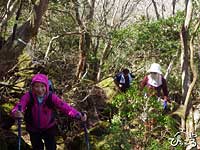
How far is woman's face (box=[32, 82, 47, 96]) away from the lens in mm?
4848

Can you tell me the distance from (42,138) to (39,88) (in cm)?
83

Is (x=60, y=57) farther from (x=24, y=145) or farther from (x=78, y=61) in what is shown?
(x=24, y=145)

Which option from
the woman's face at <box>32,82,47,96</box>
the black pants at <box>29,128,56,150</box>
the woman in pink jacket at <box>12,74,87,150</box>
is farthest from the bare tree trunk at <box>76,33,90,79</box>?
the woman's face at <box>32,82,47,96</box>

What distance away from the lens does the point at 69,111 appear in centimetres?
497

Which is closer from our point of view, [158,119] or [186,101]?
[158,119]

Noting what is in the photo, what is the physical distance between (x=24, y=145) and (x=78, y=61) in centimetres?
534

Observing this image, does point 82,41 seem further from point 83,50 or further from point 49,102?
point 49,102

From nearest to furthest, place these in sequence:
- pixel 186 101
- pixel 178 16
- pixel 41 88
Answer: pixel 41 88, pixel 186 101, pixel 178 16

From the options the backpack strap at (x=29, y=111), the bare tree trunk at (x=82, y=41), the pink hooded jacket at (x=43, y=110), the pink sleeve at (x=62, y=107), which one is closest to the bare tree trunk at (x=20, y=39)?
the pink hooded jacket at (x=43, y=110)

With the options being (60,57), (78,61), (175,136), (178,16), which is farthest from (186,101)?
(178,16)

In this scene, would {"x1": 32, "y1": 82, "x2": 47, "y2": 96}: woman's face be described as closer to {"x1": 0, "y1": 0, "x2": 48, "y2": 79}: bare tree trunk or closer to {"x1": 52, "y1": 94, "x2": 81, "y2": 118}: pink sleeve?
{"x1": 52, "y1": 94, "x2": 81, "y2": 118}: pink sleeve

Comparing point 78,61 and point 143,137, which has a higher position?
point 78,61

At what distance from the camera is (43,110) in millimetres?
4984

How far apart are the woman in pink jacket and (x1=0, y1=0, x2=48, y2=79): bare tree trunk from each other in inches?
28.7
